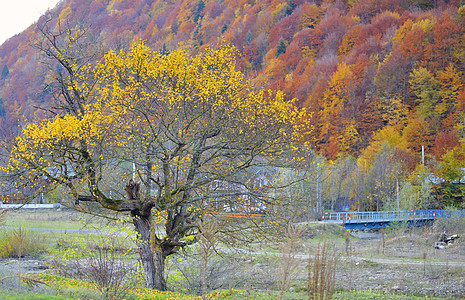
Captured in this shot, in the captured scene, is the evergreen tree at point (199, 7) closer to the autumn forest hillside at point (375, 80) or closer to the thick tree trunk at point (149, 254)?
the autumn forest hillside at point (375, 80)

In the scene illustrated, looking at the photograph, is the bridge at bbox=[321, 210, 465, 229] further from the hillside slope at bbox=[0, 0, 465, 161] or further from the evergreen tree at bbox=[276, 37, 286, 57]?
the evergreen tree at bbox=[276, 37, 286, 57]

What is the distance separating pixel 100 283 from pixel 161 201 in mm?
3172

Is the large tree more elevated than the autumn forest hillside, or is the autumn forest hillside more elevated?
the autumn forest hillside

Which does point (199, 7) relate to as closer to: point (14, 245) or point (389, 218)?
point (389, 218)

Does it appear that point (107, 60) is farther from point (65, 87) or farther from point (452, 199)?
point (452, 199)

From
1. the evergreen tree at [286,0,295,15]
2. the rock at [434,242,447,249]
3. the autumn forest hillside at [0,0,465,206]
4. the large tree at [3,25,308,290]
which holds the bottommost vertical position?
the rock at [434,242,447,249]

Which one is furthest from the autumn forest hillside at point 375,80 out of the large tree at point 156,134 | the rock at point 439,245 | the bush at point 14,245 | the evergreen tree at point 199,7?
the evergreen tree at point 199,7

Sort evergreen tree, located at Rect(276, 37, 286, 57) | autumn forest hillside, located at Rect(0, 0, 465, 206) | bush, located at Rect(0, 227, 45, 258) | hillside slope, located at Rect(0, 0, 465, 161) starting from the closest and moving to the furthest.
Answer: bush, located at Rect(0, 227, 45, 258)
autumn forest hillside, located at Rect(0, 0, 465, 206)
hillside slope, located at Rect(0, 0, 465, 161)
evergreen tree, located at Rect(276, 37, 286, 57)

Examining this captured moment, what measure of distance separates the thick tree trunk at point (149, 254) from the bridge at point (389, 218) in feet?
85.3

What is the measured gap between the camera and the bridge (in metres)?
35.3

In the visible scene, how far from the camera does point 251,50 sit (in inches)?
2911

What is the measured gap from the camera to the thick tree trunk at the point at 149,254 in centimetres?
1253

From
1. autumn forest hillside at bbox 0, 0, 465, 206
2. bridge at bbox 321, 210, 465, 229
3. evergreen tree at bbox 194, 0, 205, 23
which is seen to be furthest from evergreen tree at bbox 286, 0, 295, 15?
bridge at bbox 321, 210, 465, 229

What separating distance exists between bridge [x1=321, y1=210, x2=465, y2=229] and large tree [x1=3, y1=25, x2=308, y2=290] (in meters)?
25.6
